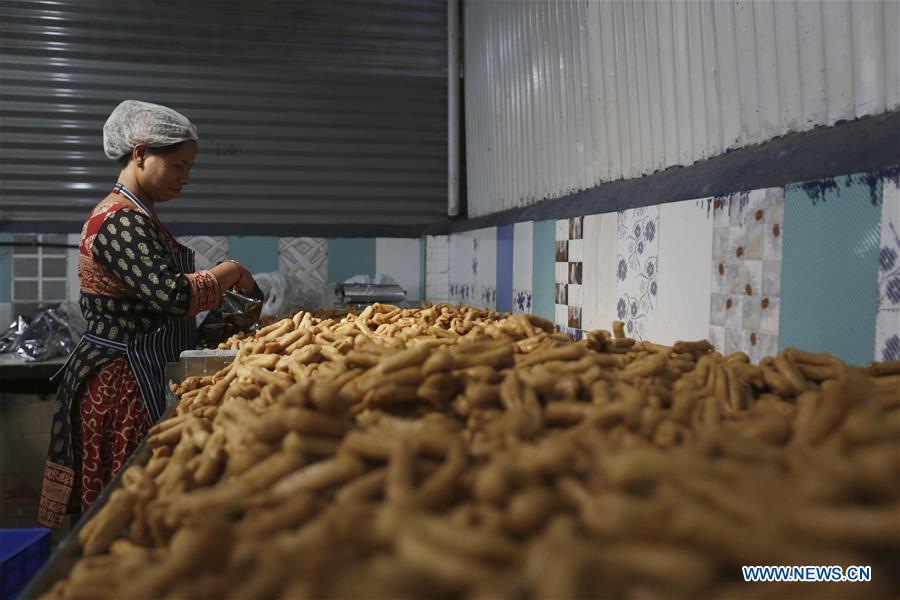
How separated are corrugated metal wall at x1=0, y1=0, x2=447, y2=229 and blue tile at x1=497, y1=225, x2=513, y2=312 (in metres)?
1.17

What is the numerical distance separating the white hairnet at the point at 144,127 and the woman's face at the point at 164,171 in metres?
0.05

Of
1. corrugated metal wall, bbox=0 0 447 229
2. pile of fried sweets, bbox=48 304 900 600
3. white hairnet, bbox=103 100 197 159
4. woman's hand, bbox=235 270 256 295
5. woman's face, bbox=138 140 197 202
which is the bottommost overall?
pile of fried sweets, bbox=48 304 900 600

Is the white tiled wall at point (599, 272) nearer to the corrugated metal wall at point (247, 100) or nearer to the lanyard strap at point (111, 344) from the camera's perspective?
the lanyard strap at point (111, 344)

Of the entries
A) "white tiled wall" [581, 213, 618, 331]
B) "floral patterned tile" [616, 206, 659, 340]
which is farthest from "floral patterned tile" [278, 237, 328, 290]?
"floral patterned tile" [616, 206, 659, 340]

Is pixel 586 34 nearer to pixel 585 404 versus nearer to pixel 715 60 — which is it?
pixel 715 60

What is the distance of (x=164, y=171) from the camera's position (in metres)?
2.34


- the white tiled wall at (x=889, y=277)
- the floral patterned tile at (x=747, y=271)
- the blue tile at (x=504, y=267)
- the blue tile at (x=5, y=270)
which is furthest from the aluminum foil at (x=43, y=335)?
the white tiled wall at (x=889, y=277)

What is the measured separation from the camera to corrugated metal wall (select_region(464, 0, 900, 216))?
139 centimetres

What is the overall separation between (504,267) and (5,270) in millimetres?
2946

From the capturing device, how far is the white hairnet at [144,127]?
2.28 metres

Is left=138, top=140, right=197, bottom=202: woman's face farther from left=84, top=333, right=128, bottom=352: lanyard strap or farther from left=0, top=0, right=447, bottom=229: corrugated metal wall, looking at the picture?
left=0, top=0, right=447, bottom=229: corrugated metal wall

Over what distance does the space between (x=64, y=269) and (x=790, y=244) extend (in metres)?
4.01

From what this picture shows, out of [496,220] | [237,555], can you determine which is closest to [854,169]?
[237,555]

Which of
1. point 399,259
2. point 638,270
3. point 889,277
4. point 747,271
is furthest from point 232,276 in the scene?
point 399,259
